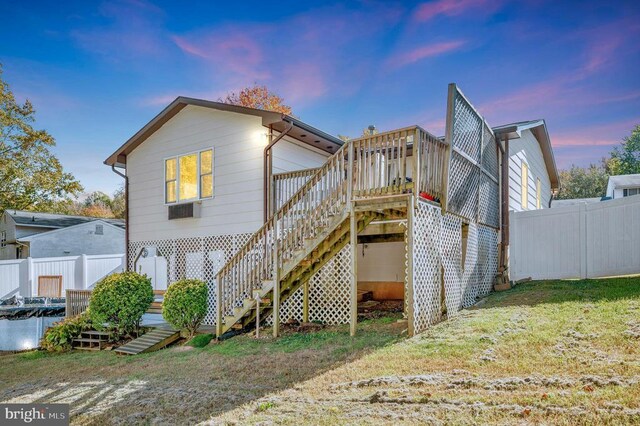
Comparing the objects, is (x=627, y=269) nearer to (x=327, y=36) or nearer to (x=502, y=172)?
(x=502, y=172)

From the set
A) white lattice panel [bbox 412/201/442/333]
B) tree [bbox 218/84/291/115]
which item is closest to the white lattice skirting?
white lattice panel [bbox 412/201/442/333]

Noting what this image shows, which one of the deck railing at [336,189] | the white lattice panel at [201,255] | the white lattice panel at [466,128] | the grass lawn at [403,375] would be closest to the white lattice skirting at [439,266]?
the grass lawn at [403,375]

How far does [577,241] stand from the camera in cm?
1096

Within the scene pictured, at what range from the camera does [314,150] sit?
12852 mm

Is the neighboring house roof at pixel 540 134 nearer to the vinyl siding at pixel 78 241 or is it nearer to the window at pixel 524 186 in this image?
the window at pixel 524 186

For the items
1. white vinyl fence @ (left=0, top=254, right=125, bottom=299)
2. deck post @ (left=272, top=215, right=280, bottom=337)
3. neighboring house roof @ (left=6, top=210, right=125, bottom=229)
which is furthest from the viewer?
neighboring house roof @ (left=6, top=210, right=125, bottom=229)

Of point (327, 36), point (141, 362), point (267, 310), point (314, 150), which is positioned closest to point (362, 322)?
point (267, 310)

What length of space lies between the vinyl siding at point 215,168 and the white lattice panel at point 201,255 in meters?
0.20

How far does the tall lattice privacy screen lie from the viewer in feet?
→ 25.2

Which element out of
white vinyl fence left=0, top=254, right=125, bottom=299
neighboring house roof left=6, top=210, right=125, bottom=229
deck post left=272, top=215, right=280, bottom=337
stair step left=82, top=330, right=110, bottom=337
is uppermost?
neighboring house roof left=6, top=210, right=125, bottom=229

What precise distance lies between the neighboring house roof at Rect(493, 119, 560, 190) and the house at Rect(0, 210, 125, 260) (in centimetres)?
2519

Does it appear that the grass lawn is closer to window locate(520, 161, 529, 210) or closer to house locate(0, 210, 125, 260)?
window locate(520, 161, 529, 210)

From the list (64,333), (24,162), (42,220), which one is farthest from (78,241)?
(64,333)

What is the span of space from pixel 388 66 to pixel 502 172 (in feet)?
21.5
